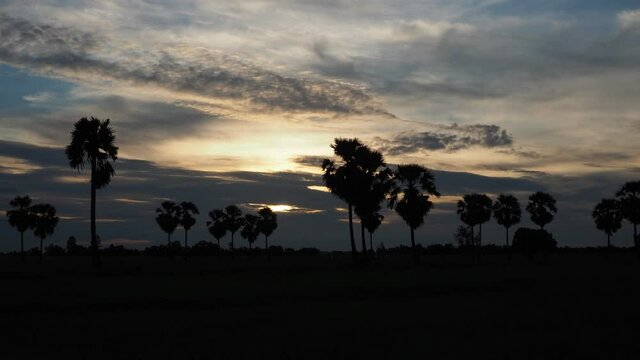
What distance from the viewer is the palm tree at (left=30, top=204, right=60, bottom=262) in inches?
3618

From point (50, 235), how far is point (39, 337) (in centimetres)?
8455

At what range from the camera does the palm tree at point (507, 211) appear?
306ft

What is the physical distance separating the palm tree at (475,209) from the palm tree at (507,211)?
4.71 metres

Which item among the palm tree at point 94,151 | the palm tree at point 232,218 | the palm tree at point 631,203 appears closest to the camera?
the palm tree at point 94,151

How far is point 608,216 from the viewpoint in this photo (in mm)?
94500

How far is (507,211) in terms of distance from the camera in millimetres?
93625

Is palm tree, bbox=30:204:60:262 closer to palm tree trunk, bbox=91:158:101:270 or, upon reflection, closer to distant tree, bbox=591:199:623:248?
palm tree trunk, bbox=91:158:101:270

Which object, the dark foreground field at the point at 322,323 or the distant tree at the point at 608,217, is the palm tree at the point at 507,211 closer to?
the distant tree at the point at 608,217

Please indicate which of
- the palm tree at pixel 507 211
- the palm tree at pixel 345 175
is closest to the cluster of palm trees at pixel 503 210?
the palm tree at pixel 507 211

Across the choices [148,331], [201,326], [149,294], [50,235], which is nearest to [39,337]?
[148,331]

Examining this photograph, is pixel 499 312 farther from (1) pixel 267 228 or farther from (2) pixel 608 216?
(1) pixel 267 228

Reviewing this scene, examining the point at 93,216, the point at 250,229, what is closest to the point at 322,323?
the point at 93,216

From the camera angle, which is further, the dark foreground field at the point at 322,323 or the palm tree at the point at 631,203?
the palm tree at the point at 631,203

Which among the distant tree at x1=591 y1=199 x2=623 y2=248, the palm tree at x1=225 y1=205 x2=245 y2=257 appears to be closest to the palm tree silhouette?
the palm tree at x1=225 y1=205 x2=245 y2=257
